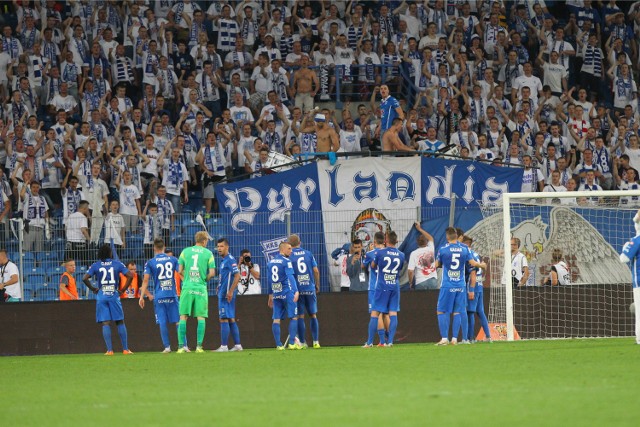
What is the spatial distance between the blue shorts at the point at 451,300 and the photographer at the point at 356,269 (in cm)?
258

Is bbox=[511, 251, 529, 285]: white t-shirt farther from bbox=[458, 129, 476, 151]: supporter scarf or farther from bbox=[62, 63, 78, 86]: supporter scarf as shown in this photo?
bbox=[62, 63, 78, 86]: supporter scarf

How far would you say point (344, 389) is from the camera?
37.3ft

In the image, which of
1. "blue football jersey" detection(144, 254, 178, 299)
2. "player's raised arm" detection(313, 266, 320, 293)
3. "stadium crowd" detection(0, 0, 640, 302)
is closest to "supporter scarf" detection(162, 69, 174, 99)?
"stadium crowd" detection(0, 0, 640, 302)

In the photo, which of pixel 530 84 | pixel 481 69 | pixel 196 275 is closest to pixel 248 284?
pixel 196 275

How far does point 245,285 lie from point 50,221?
3839 millimetres

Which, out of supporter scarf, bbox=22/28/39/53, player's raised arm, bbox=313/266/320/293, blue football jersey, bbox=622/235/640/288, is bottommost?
player's raised arm, bbox=313/266/320/293

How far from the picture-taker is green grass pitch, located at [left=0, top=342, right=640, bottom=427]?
9.09 m

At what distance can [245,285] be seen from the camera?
22.3 m

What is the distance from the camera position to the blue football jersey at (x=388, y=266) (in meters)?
19.4

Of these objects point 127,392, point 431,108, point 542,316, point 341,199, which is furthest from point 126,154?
point 127,392

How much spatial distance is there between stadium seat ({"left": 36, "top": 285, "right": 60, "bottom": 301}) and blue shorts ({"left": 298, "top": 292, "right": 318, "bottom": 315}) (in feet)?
16.2

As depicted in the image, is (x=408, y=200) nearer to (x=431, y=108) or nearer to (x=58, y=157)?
(x=431, y=108)

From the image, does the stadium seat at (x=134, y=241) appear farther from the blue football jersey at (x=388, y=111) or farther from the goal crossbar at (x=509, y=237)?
the goal crossbar at (x=509, y=237)

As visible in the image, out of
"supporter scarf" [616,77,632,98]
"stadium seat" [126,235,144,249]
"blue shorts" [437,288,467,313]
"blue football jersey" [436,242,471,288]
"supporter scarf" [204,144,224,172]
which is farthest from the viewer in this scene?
"supporter scarf" [616,77,632,98]
